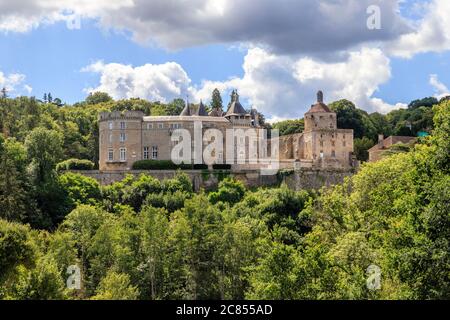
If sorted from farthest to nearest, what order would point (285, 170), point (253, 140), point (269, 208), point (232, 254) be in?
point (253, 140)
point (285, 170)
point (269, 208)
point (232, 254)

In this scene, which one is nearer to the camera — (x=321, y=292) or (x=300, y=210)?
(x=321, y=292)

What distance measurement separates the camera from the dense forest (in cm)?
2614

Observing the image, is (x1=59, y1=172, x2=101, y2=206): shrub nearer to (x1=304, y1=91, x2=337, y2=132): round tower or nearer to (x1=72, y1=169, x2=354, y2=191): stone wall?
(x1=72, y1=169, x2=354, y2=191): stone wall

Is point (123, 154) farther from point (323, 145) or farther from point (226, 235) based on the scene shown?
point (226, 235)

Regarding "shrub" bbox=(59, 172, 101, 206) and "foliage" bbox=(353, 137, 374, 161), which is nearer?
"shrub" bbox=(59, 172, 101, 206)

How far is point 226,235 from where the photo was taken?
4166 centimetres

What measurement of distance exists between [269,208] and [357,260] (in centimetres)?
2841

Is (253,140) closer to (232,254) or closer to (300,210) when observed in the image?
(300,210)

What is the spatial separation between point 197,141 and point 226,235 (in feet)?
100

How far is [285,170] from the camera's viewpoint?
7025 centimetres

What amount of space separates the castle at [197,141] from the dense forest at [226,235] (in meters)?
4.66

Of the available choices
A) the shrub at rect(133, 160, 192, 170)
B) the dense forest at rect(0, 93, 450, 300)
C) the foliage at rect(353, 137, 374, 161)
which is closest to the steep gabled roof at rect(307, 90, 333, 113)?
the foliage at rect(353, 137, 374, 161)

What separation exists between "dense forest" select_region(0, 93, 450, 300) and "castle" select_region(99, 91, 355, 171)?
183 inches
